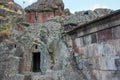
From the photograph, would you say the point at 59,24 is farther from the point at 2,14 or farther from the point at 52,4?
the point at 2,14

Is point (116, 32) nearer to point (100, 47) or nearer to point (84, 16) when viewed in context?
point (100, 47)

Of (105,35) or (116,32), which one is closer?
(116,32)

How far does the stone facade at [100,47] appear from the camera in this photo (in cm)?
314

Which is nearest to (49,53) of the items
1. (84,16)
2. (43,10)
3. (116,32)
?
(84,16)

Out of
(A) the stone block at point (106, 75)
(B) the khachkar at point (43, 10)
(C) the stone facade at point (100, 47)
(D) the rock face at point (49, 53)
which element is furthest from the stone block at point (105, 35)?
(B) the khachkar at point (43, 10)

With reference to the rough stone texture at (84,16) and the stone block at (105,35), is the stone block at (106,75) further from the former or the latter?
the rough stone texture at (84,16)

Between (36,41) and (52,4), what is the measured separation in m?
4.76

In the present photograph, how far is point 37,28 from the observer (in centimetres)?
841

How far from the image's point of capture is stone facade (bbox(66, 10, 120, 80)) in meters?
3.14

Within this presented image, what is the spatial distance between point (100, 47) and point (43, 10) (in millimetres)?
9245

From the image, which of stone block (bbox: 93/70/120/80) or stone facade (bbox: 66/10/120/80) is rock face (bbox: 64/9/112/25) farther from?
stone block (bbox: 93/70/120/80)

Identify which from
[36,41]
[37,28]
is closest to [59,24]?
[37,28]

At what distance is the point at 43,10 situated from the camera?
484 inches

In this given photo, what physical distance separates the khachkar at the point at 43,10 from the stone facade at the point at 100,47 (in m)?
7.59
